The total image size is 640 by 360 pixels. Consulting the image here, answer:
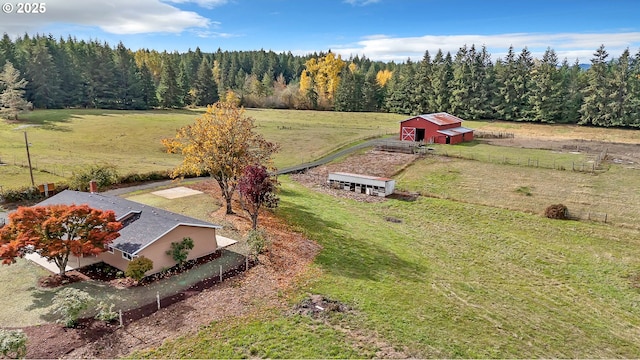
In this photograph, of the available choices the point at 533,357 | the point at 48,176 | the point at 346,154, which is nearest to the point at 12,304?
the point at 533,357

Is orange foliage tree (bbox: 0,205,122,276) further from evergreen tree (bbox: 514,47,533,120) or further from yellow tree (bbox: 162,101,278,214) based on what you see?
evergreen tree (bbox: 514,47,533,120)

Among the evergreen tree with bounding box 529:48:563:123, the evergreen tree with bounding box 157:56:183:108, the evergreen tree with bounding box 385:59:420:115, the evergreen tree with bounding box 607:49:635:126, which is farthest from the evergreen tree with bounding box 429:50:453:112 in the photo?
the evergreen tree with bounding box 157:56:183:108

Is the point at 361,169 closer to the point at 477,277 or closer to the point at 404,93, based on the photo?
the point at 477,277

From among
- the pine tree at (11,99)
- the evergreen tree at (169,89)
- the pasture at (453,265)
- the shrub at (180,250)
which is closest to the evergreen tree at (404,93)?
the pasture at (453,265)

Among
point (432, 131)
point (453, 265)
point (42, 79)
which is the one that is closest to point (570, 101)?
point (432, 131)

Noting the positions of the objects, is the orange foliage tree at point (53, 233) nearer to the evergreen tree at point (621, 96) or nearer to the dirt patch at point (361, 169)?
the dirt patch at point (361, 169)

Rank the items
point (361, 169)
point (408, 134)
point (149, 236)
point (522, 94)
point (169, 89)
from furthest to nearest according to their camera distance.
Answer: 1. point (169, 89)
2. point (522, 94)
3. point (408, 134)
4. point (361, 169)
5. point (149, 236)

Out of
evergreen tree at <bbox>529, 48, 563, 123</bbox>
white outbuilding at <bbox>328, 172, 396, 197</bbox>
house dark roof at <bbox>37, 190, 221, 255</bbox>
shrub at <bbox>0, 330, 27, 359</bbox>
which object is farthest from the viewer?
evergreen tree at <bbox>529, 48, 563, 123</bbox>
